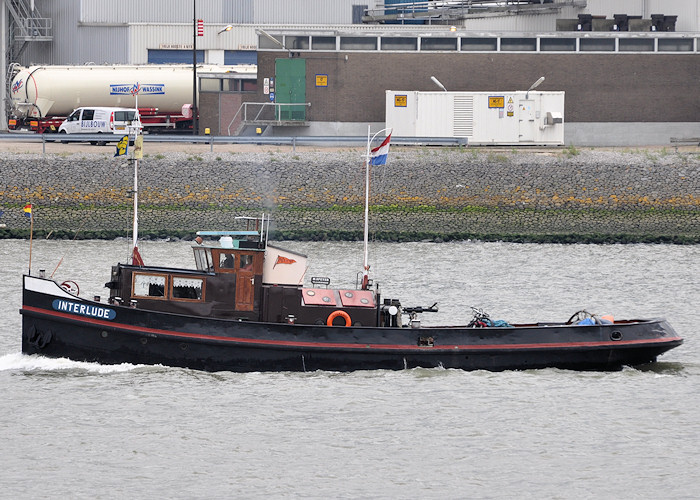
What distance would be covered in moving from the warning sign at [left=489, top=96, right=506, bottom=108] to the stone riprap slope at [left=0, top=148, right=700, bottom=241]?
204 inches

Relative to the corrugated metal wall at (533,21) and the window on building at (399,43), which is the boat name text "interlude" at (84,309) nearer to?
the window on building at (399,43)

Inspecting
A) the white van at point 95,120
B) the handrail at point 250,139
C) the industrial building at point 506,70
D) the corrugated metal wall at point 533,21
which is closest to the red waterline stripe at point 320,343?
the handrail at point 250,139

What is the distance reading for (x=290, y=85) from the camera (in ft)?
173

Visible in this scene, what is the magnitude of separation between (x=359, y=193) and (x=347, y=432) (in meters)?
23.8

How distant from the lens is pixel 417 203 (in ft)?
143

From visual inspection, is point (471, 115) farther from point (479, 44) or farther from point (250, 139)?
point (250, 139)

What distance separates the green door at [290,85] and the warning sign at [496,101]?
25.3ft

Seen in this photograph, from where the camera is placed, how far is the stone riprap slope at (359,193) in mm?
42500

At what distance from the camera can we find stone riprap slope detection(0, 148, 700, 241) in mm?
42500

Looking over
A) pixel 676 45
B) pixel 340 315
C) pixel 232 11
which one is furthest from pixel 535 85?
pixel 340 315

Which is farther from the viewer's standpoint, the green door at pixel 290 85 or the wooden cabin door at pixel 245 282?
the green door at pixel 290 85

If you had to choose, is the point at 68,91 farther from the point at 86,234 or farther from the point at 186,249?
the point at 186,249

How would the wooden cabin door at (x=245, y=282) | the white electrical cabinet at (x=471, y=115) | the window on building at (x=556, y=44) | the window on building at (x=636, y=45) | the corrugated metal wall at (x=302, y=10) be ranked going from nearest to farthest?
the wooden cabin door at (x=245, y=282), the white electrical cabinet at (x=471, y=115), the window on building at (x=556, y=44), the window on building at (x=636, y=45), the corrugated metal wall at (x=302, y=10)

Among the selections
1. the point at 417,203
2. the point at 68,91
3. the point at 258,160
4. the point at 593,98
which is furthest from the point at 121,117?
the point at 593,98
